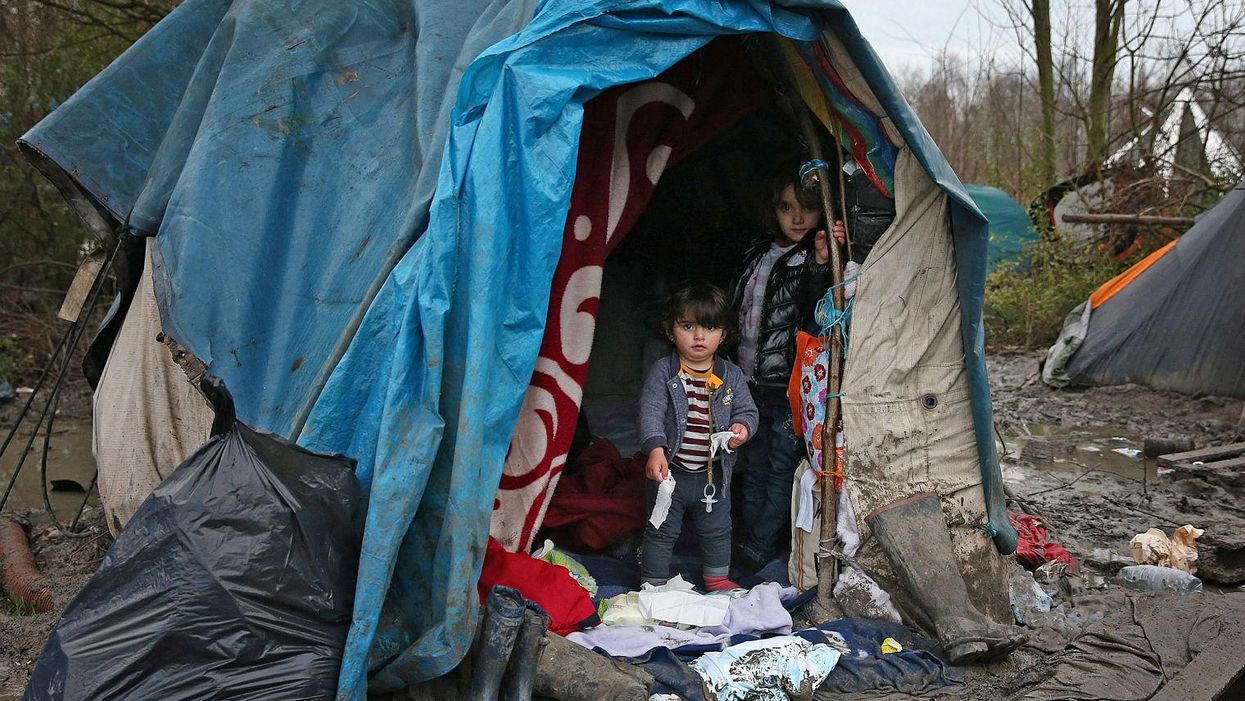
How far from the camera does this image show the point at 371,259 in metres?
3.34

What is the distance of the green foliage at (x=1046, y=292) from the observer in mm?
10086

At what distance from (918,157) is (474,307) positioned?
5.61ft

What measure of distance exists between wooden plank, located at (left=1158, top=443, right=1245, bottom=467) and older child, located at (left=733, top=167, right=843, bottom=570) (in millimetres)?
3045

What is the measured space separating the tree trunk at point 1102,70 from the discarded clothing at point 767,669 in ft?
32.9

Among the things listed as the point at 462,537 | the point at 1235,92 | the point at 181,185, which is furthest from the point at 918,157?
the point at 1235,92

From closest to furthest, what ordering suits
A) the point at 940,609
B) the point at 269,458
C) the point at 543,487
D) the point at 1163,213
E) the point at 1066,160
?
the point at 269,458 → the point at 940,609 → the point at 543,487 → the point at 1163,213 → the point at 1066,160

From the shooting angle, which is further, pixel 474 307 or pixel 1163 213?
pixel 1163 213

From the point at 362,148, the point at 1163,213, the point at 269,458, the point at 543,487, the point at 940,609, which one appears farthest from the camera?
the point at 1163,213

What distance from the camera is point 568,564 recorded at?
374cm

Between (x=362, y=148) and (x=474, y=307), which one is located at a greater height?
(x=362, y=148)

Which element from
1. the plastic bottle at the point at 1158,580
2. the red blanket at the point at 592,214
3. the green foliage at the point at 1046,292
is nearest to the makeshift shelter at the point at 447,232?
the red blanket at the point at 592,214

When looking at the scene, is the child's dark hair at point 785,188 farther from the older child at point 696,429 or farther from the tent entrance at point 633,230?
the older child at point 696,429

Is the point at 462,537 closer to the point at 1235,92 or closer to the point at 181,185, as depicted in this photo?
the point at 181,185

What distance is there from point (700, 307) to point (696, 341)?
0.44ft
